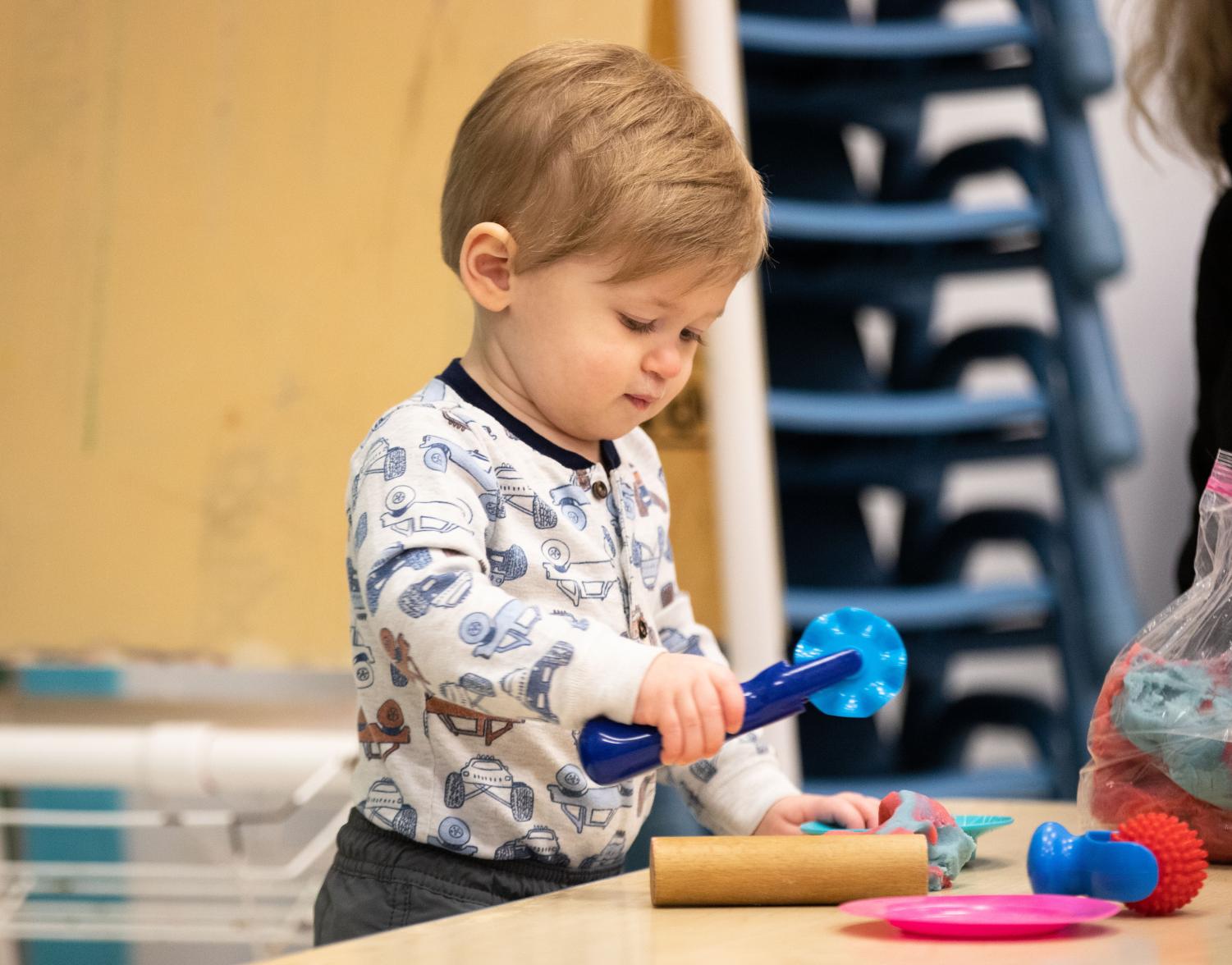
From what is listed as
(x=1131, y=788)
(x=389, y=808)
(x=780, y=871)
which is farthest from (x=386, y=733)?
(x=1131, y=788)

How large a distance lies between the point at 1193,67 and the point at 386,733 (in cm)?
110

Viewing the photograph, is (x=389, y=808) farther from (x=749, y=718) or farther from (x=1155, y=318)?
(x=1155, y=318)

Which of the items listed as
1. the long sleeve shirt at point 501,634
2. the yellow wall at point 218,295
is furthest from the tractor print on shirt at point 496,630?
the yellow wall at point 218,295

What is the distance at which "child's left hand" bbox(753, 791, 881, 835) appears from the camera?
2.29 ft

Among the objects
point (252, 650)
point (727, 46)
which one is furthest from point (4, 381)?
point (727, 46)

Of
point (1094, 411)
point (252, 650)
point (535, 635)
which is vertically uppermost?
point (535, 635)

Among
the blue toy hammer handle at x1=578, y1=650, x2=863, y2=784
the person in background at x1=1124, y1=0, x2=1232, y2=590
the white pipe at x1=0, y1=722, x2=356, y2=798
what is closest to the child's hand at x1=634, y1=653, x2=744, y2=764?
the blue toy hammer handle at x1=578, y1=650, x2=863, y2=784

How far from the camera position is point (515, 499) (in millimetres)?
695

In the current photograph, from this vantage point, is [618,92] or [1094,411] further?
[1094,411]

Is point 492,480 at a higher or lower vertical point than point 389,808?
higher

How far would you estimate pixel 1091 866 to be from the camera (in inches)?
20.5

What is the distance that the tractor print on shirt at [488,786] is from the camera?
2.23ft

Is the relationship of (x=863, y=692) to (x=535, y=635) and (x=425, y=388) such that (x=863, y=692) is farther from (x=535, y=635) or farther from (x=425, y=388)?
(x=425, y=388)

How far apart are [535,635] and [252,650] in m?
0.76
